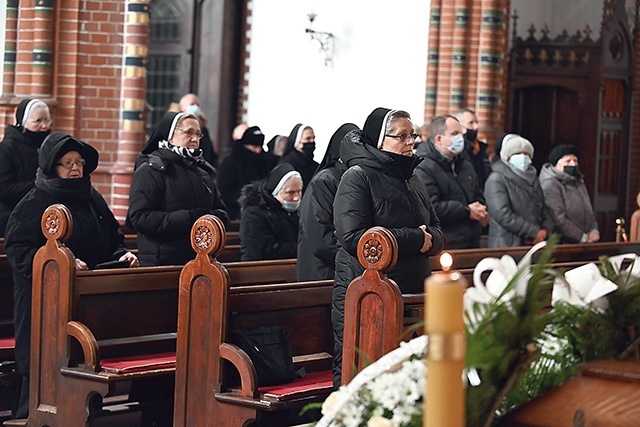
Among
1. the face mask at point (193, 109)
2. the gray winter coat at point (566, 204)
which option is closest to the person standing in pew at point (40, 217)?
the gray winter coat at point (566, 204)

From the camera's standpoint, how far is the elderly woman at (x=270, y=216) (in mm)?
7570

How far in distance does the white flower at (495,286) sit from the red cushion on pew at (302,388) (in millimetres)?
3035

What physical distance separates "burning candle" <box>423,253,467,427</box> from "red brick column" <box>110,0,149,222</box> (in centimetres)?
892

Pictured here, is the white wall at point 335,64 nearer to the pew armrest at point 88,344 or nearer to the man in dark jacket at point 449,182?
the man in dark jacket at point 449,182

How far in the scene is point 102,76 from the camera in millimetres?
10539

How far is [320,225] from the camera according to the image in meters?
6.23

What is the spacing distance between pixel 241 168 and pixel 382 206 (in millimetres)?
5910

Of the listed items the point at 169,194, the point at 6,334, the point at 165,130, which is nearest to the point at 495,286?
the point at 169,194

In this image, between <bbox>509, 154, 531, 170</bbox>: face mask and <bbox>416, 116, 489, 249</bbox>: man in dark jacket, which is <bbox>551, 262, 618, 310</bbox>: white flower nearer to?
<bbox>416, 116, 489, 249</bbox>: man in dark jacket

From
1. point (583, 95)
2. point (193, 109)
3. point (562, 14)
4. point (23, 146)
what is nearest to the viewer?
point (23, 146)

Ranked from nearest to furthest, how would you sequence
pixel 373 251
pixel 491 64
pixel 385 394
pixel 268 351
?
pixel 385 394 → pixel 373 251 → pixel 268 351 → pixel 491 64

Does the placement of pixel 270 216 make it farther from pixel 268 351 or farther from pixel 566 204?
pixel 566 204

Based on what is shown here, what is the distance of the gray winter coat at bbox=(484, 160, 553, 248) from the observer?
9.36m

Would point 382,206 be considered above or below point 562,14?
below
